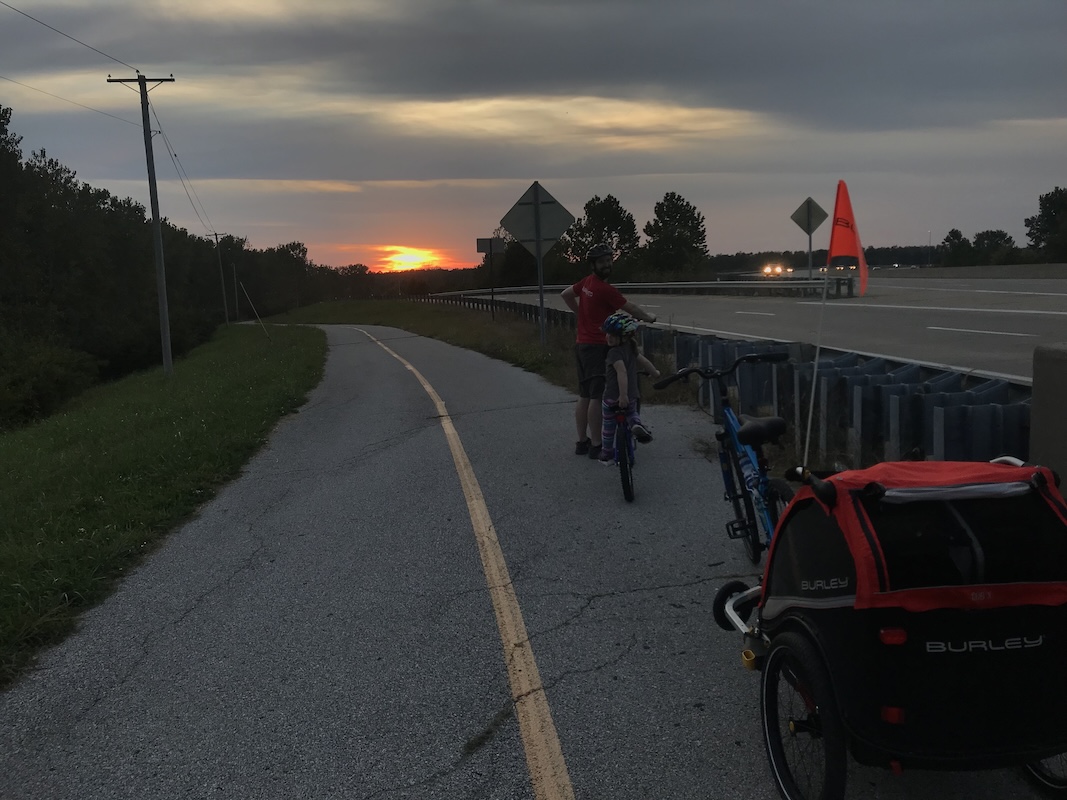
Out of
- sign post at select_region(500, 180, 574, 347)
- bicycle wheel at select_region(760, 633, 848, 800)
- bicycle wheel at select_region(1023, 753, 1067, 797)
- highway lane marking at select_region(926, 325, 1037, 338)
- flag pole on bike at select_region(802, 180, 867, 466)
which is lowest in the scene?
bicycle wheel at select_region(1023, 753, 1067, 797)

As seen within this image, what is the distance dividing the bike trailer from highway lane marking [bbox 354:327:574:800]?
1.17 metres

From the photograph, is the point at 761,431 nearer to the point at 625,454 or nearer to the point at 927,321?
the point at 625,454

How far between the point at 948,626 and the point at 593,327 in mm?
6039

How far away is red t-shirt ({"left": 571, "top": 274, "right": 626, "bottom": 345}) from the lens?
325 inches

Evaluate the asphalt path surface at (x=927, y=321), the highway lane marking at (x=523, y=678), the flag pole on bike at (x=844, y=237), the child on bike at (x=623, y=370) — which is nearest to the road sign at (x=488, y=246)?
the asphalt path surface at (x=927, y=321)

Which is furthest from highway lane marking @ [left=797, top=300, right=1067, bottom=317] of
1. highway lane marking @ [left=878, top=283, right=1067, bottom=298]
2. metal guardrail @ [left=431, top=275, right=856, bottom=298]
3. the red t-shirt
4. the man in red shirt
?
the red t-shirt

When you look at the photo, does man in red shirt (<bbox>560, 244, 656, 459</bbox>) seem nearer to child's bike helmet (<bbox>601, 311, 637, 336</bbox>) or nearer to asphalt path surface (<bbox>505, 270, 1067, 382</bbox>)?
child's bike helmet (<bbox>601, 311, 637, 336</bbox>)

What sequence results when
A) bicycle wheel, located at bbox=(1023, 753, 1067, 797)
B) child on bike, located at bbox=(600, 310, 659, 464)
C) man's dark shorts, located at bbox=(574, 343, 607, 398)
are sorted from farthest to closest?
man's dark shorts, located at bbox=(574, 343, 607, 398), child on bike, located at bbox=(600, 310, 659, 464), bicycle wheel, located at bbox=(1023, 753, 1067, 797)

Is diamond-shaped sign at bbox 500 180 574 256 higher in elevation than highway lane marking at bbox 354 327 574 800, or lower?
higher

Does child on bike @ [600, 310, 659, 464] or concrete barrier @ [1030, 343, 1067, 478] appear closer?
concrete barrier @ [1030, 343, 1067, 478]

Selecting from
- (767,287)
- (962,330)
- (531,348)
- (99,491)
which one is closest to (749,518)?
(99,491)

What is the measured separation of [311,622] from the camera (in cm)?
510

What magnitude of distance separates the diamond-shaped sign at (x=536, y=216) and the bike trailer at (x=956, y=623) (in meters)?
17.4

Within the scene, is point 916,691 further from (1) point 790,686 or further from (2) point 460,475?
(2) point 460,475
